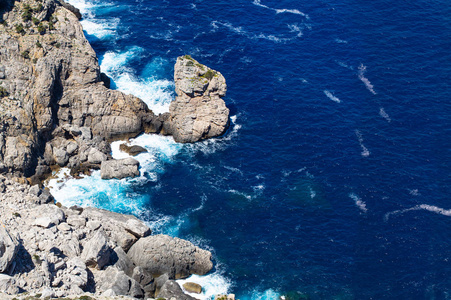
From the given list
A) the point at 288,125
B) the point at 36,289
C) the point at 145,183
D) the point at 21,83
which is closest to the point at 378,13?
the point at 288,125

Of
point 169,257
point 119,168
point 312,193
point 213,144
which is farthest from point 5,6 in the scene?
point 312,193

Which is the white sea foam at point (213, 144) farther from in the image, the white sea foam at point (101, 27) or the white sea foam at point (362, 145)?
the white sea foam at point (101, 27)

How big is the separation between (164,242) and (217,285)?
41.4 ft

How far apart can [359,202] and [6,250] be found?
7139 cm

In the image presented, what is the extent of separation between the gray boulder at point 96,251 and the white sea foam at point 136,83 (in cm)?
5123

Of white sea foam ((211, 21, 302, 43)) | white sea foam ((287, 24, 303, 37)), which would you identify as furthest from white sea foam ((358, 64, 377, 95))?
white sea foam ((211, 21, 302, 43))

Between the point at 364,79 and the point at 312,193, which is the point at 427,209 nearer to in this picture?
the point at 312,193

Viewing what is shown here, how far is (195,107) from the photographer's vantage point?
137m

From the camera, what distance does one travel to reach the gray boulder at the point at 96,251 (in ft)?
318

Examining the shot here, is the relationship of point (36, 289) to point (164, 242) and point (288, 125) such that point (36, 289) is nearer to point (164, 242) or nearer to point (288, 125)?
point (164, 242)

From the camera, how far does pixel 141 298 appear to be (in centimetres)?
9894

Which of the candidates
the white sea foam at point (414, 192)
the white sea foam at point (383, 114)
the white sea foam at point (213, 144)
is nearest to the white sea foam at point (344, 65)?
the white sea foam at point (383, 114)

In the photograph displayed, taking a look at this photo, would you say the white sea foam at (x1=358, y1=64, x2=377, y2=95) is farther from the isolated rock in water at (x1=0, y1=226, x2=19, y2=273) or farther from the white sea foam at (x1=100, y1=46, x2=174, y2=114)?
the isolated rock in water at (x1=0, y1=226, x2=19, y2=273)

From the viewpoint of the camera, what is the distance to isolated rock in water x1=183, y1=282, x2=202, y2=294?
10356 centimetres
